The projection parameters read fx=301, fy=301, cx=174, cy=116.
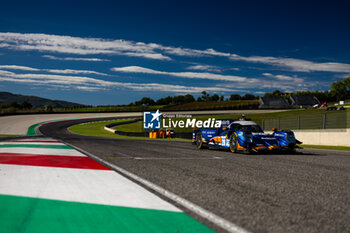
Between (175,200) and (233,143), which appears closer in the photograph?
(175,200)

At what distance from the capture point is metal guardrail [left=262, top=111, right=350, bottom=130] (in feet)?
54.1

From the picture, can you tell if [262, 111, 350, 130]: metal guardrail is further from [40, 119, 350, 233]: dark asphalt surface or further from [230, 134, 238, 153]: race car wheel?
[40, 119, 350, 233]: dark asphalt surface

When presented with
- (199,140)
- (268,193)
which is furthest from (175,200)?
(199,140)

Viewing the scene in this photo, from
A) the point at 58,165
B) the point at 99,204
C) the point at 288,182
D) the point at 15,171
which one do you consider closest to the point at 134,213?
the point at 99,204

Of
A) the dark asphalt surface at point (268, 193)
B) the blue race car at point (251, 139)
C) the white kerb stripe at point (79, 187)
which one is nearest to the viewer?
the dark asphalt surface at point (268, 193)

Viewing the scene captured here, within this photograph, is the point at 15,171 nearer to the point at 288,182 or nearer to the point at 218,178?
the point at 218,178

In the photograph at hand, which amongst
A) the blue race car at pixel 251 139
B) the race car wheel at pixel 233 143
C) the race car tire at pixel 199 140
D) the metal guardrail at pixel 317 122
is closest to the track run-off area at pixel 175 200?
the blue race car at pixel 251 139

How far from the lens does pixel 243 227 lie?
2.85 m

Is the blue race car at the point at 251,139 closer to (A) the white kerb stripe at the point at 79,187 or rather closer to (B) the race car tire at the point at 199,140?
(B) the race car tire at the point at 199,140

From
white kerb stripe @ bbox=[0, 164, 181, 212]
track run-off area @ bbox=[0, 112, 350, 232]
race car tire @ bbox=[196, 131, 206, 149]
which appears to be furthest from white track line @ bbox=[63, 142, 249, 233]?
race car tire @ bbox=[196, 131, 206, 149]

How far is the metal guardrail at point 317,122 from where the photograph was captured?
1648 cm

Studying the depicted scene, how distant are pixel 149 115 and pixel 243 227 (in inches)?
1236

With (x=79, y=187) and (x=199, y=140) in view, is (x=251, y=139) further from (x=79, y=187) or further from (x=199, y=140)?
(x=79, y=187)

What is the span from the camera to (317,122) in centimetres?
1769
